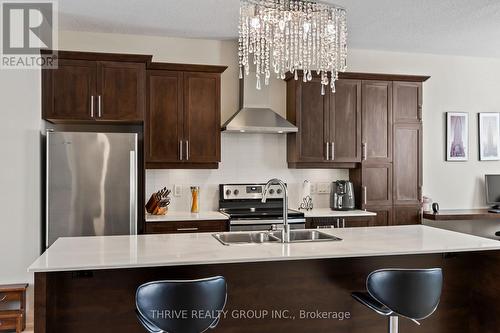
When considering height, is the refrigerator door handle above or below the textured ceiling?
below

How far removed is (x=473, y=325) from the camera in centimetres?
299

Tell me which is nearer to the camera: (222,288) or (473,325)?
(222,288)

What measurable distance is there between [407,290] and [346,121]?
286 centimetres

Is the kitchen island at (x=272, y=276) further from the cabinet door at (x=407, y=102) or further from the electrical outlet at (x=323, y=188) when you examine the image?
the cabinet door at (x=407, y=102)

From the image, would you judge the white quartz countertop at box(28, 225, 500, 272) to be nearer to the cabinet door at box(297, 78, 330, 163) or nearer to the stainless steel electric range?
the stainless steel electric range

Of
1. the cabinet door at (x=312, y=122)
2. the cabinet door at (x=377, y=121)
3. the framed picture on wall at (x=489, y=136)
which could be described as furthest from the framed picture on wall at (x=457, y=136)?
the cabinet door at (x=312, y=122)

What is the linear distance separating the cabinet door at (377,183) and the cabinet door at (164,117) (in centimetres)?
209

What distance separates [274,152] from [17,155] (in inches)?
104

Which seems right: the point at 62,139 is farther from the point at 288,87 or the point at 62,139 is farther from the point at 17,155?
the point at 288,87

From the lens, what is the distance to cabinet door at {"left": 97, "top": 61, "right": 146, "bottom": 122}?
4.23m

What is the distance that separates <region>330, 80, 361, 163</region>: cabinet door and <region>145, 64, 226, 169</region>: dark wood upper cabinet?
1304 millimetres

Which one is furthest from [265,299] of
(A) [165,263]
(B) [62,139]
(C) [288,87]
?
(C) [288,87]

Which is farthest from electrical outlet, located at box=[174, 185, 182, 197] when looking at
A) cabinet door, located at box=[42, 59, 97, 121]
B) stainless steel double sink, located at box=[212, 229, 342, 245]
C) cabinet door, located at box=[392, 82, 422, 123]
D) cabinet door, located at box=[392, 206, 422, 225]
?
cabinet door, located at box=[392, 82, 422, 123]

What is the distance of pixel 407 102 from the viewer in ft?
16.6
